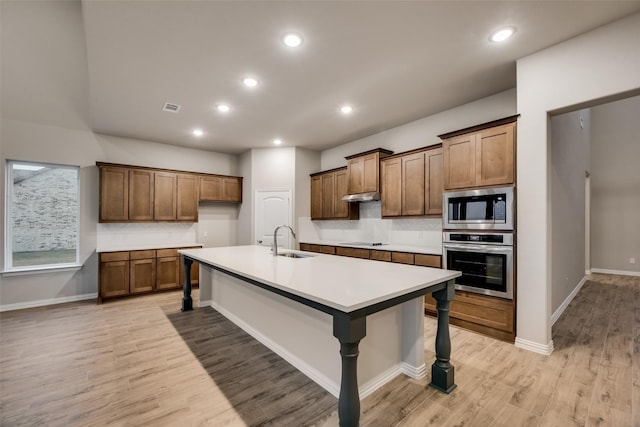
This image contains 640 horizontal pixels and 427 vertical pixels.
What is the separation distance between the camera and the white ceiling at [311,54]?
7.00 feet

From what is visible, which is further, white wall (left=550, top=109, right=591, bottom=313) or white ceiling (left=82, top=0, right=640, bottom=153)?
white wall (left=550, top=109, right=591, bottom=313)

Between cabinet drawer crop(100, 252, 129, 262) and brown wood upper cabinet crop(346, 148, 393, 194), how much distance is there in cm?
405

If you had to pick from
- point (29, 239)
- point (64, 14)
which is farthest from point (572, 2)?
point (29, 239)

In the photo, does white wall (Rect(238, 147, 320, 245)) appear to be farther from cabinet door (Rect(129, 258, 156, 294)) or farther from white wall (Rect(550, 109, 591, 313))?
white wall (Rect(550, 109, 591, 313))

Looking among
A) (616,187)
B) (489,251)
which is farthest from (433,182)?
(616,187)

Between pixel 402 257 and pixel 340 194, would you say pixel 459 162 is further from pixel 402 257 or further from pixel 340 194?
pixel 340 194

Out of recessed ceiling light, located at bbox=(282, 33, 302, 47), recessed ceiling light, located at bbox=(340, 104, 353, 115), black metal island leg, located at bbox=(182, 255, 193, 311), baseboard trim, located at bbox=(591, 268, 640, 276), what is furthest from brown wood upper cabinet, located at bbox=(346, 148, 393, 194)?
baseboard trim, located at bbox=(591, 268, 640, 276)

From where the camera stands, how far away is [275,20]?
87.9 inches

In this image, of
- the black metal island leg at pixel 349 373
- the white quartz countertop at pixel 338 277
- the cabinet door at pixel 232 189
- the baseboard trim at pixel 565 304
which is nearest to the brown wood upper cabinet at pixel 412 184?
the white quartz countertop at pixel 338 277

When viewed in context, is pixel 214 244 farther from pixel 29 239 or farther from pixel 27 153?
pixel 27 153

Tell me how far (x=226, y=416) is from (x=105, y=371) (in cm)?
139

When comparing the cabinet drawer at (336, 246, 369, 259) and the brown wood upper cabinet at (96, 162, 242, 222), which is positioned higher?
the brown wood upper cabinet at (96, 162, 242, 222)

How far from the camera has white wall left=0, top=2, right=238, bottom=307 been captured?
278cm

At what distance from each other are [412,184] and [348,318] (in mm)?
3187
